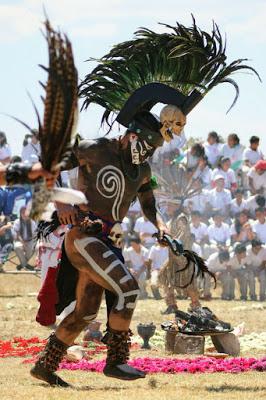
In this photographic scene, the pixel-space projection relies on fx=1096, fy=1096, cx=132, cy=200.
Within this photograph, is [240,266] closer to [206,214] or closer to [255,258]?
[255,258]

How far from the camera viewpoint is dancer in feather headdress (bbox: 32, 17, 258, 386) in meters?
8.65

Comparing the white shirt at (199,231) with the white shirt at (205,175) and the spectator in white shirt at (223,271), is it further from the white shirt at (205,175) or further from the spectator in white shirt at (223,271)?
the white shirt at (205,175)

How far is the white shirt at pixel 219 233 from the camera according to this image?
20.2 m

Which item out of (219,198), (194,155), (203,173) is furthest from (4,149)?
(219,198)

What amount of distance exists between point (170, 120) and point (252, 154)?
1205 cm

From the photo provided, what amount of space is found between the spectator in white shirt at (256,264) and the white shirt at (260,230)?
0.37 meters

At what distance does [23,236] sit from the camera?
19.9 metres

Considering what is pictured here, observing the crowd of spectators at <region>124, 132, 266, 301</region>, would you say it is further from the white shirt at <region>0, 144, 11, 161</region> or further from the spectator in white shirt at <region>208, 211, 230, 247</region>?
the white shirt at <region>0, 144, 11, 161</region>

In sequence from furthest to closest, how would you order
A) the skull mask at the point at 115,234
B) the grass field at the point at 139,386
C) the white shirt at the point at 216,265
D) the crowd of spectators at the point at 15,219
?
the white shirt at the point at 216,265 → the crowd of spectators at the point at 15,219 → the skull mask at the point at 115,234 → the grass field at the point at 139,386

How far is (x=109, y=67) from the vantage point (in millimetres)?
9570

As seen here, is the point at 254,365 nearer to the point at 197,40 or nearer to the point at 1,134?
the point at 197,40

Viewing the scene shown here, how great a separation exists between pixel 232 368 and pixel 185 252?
1.22 m

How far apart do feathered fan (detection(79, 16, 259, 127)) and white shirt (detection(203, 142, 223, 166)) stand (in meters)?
11.3

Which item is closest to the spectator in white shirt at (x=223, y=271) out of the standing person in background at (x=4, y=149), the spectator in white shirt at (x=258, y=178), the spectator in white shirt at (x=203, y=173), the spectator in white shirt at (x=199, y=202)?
the spectator in white shirt at (x=199, y=202)
